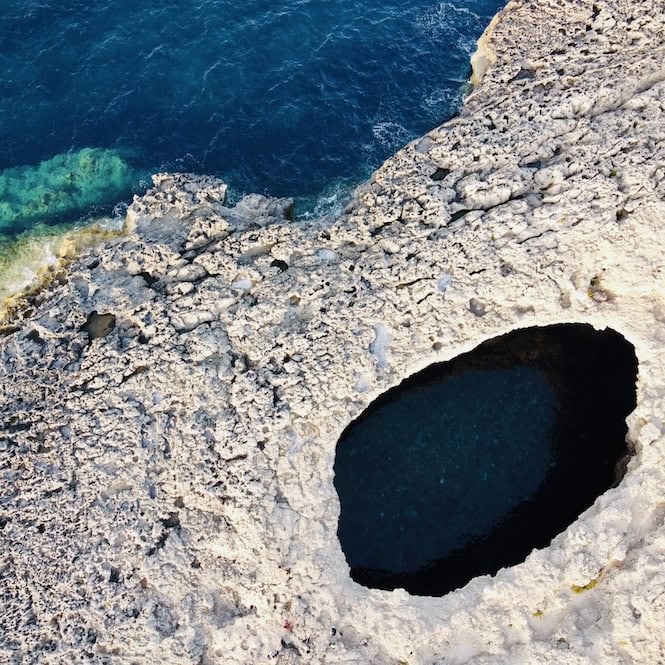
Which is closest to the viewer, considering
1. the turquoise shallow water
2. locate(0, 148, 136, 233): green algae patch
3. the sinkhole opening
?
the sinkhole opening

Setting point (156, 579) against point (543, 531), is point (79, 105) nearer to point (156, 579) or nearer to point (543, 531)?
point (156, 579)

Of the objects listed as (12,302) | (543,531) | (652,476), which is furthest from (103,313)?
(652,476)

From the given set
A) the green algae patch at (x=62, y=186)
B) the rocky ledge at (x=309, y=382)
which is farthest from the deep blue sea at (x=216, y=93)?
the rocky ledge at (x=309, y=382)

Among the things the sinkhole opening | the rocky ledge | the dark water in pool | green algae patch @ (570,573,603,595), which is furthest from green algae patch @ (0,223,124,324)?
green algae patch @ (570,573,603,595)

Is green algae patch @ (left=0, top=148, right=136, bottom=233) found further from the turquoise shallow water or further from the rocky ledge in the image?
the rocky ledge

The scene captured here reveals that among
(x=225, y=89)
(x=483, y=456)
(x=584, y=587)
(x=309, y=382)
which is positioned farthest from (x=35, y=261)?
(x=584, y=587)

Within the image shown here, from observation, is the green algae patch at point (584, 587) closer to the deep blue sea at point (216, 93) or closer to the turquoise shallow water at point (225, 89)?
the deep blue sea at point (216, 93)
